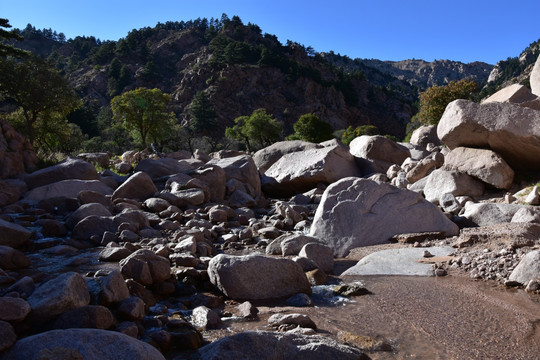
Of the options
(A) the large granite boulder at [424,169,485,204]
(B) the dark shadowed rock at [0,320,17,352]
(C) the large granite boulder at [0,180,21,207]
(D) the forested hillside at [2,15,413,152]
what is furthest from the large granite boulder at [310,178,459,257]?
(D) the forested hillside at [2,15,413,152]

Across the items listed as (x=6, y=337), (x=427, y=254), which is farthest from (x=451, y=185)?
(x=6, y=337)

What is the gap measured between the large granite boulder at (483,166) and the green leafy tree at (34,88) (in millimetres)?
→ 23631

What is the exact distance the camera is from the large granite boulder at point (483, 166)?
436 inches

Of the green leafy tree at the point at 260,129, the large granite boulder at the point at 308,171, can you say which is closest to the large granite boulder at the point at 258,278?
the large granite boulder at the point at 308,171

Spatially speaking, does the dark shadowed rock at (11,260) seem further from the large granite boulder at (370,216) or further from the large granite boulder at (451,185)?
the large granite boulder at (451,185)

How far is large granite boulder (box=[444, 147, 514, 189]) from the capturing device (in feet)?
36.3

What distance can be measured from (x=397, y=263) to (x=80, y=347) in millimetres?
4946

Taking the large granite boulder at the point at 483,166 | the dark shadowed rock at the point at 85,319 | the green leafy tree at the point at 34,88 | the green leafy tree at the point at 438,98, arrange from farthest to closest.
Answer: the green leafy tree at the point at 438,98, the green leafy tree at the point at 34,88, the large granite boulder at the point at 483,166, the dark shadowed rock at the point at 85,319

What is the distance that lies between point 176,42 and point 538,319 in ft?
363

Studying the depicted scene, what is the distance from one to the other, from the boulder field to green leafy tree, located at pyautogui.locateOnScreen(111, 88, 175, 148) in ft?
71.2

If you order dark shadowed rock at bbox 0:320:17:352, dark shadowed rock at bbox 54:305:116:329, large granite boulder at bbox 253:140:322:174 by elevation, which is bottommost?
dark shadowed rock at bbox 54:305:116:329

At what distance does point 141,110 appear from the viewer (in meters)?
36.8

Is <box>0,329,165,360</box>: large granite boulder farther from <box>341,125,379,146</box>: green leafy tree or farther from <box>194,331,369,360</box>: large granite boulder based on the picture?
<box>341,125,379,146</box>: green leafy tree

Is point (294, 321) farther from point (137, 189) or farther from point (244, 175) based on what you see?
point (244, 175)
